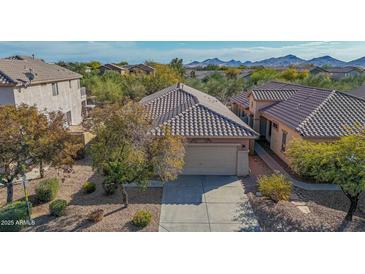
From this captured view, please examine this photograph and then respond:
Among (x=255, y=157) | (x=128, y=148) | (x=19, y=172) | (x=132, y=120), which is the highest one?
(x=132, y=120)

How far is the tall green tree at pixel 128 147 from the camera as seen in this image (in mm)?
10453

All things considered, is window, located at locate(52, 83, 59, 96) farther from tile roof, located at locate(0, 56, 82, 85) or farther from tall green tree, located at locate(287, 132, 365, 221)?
tall green tree, located at locate(287, 132, 365, 221)

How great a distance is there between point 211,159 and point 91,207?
6.88 meters

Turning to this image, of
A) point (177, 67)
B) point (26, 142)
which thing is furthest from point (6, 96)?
point (177, 67)

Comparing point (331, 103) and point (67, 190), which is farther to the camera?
point (331, 103)

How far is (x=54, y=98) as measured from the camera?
2505cm

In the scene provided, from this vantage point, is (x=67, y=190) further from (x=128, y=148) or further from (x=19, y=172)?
(x=128, y=148)

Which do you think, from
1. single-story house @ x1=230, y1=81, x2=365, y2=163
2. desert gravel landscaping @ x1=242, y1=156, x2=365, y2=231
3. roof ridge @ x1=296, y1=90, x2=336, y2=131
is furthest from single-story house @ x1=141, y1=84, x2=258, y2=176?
single-story house @ x1=230, y1=81, x2=365, y2=163

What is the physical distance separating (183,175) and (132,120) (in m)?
6.01

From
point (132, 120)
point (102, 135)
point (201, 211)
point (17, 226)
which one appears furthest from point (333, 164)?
point (17, 226)

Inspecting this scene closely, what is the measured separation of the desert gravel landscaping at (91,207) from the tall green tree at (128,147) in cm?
144

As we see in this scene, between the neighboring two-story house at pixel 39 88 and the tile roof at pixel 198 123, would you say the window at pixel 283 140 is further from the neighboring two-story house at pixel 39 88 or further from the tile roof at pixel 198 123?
the neighboring two-story house at pixel 39 88

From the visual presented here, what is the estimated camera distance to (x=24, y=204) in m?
11.0

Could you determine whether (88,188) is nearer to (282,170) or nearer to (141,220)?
(141,220)
